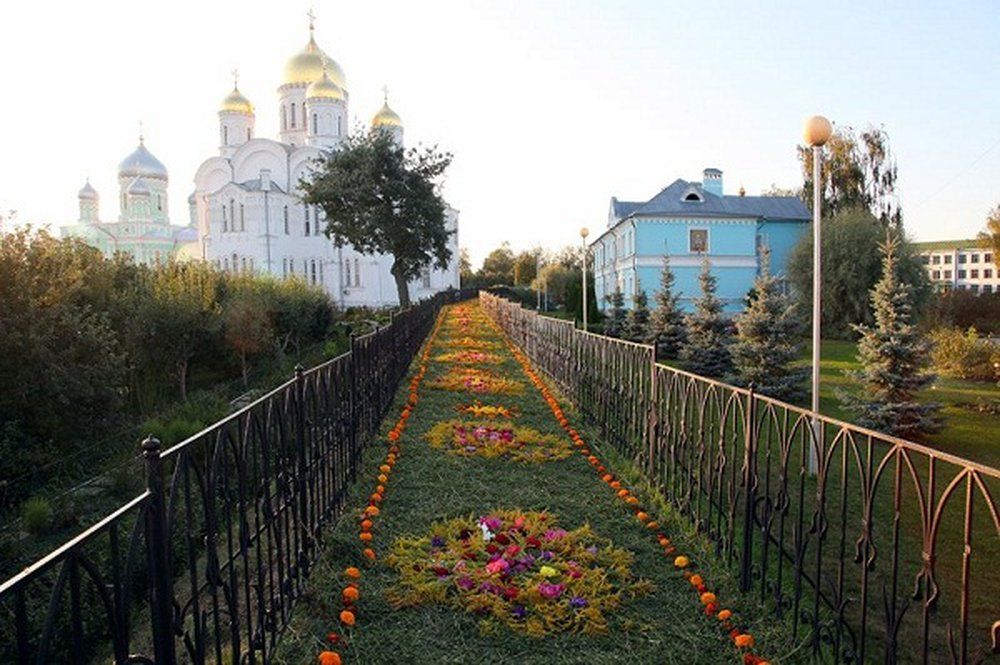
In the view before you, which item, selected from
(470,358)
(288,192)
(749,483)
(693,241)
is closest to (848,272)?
(693,241)

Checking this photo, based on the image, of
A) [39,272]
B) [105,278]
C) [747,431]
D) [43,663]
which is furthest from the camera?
[105,278]

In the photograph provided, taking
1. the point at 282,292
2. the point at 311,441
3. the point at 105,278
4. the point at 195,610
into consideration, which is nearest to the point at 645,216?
the point at 282,292

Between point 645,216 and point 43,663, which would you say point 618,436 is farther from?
point 645,216

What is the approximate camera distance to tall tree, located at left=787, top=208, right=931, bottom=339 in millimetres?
24891

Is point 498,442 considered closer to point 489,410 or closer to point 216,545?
point 489,410

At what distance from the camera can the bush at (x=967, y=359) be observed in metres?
14.8

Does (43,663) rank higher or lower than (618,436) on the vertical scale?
higher

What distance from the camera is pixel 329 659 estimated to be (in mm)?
3119

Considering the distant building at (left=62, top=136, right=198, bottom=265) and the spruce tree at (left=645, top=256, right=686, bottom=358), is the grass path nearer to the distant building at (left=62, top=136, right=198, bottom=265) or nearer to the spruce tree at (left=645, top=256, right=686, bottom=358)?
the spruce tree at (left=645, top=256, right=686, bottom=358)

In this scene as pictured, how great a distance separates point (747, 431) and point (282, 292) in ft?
65.3

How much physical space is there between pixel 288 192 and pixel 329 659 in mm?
44140

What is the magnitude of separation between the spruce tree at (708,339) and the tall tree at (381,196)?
15.6 m

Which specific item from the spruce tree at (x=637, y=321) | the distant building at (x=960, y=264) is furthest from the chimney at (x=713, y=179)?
the distant building at (x=960, y=264)

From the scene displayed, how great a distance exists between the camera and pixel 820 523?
124 inches
